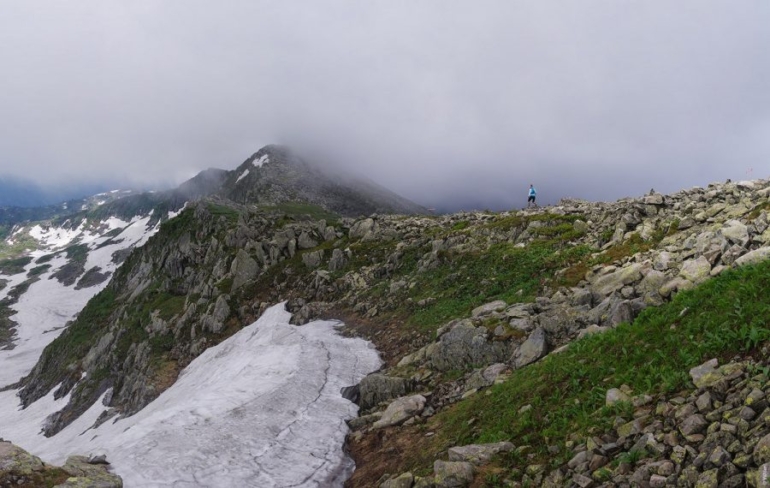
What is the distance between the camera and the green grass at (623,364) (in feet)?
30.4

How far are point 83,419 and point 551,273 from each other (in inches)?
2357

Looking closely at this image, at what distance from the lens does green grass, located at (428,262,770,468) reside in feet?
30.4

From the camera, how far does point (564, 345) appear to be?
15.5 metres

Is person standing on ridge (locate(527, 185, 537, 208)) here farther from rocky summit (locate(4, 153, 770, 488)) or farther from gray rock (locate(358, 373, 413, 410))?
gray rock (locate(358, 373, 413, 410))

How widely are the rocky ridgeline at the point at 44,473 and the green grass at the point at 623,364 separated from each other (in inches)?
390

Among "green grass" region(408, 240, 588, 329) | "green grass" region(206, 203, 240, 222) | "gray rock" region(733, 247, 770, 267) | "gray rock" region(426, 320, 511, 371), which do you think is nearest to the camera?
"gray rock" region(733, 247, 770, 267)

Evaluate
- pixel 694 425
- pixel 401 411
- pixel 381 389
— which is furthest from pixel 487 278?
pixel 694 425

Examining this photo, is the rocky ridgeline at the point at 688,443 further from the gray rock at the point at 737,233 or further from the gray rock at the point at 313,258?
the gray rock at the point at 313,258

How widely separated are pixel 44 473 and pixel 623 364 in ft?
50.5

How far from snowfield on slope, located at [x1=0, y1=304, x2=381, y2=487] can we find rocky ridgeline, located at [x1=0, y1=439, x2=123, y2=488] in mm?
862

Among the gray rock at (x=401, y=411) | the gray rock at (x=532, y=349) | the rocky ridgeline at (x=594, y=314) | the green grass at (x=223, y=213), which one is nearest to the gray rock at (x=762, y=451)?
the rocky ridgeline at (x=594, y=314)

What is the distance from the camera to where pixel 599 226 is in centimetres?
3000

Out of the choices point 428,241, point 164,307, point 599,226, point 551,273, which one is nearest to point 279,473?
point 551,273

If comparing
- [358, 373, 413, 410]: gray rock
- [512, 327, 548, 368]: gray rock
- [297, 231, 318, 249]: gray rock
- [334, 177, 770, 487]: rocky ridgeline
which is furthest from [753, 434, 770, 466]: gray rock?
[297, 231, 318, 249]: gray rock
